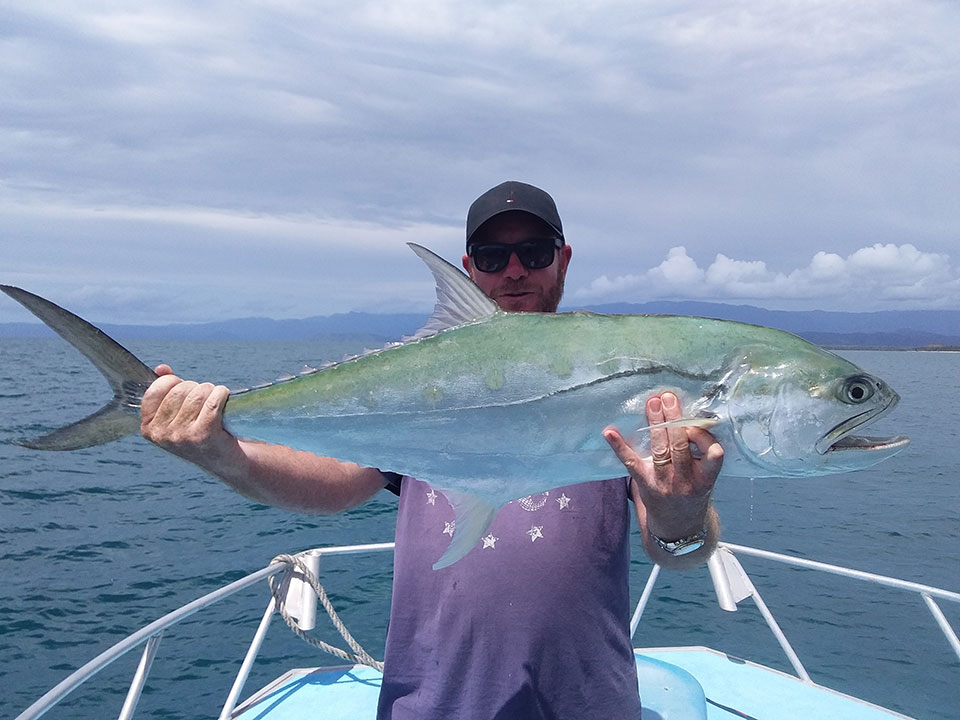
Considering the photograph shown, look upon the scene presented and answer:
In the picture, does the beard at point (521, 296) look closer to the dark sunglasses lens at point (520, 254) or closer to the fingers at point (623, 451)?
the dark sunglasses lens at point (520, 254)

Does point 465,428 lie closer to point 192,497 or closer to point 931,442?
point 192,497

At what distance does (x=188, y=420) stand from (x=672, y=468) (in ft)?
5.34

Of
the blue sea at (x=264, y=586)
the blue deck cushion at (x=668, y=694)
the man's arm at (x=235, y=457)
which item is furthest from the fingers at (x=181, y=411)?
the blue sea at (x=264, y=586)

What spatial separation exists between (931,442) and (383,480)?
32165 millimetres

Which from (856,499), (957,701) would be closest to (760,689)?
(957,701)

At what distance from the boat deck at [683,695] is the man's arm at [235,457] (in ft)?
7.12

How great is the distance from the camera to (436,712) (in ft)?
7.34

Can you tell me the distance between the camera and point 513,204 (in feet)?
9.55

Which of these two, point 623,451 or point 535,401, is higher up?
point 535,401

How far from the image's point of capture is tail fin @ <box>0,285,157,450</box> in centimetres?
219

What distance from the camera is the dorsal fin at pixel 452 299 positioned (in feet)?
6.99

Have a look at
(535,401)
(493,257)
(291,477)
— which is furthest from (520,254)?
(291,477)

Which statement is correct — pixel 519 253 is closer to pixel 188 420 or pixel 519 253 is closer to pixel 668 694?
pixel 188 420

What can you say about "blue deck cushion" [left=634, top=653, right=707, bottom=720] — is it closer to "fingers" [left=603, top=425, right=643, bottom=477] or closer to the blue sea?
the blue sea
